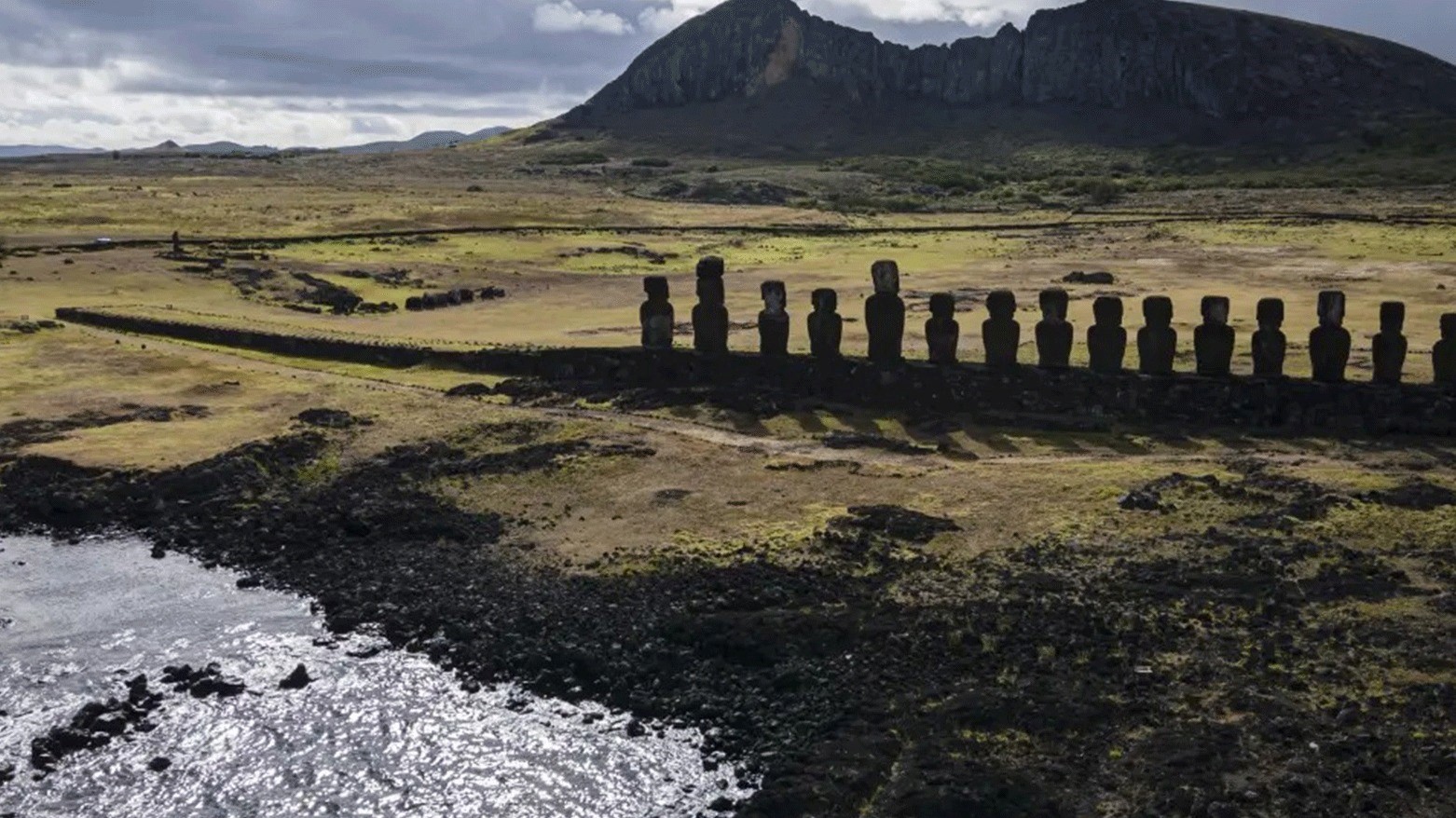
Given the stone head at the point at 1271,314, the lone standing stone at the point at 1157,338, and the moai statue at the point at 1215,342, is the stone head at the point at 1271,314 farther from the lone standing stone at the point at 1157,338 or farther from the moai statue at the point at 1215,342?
the lone standing stone at the point at 1157,338

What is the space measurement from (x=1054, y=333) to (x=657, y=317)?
9224 millimetres

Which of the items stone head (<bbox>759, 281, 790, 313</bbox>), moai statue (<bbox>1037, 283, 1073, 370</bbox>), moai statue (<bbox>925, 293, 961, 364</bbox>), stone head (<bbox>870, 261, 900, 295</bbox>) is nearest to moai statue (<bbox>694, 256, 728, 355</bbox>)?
stone head (<bbox>759, 281, 790, 313</bbox>)

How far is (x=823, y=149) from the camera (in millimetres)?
182625

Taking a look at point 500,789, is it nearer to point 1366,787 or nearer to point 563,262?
point 1366,787

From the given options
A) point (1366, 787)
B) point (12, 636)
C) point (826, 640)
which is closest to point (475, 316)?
point (12, 636)

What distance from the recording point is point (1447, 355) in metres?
26.8

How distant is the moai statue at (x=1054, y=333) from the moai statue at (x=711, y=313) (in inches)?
282

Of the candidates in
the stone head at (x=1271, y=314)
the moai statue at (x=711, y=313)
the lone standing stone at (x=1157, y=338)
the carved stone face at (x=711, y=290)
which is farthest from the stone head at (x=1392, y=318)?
the carved stone face at (x=711, y=290)

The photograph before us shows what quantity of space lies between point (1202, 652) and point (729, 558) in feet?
22.9

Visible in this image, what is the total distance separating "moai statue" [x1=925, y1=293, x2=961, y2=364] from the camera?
29500 millimetres

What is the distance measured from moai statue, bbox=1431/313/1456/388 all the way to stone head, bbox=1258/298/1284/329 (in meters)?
2.88

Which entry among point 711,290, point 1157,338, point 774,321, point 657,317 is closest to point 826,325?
point 774,321

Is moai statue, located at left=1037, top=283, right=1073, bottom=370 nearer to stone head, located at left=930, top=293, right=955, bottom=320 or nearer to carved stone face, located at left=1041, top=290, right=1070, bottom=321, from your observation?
carved stone face, located at left=1041, top=290, right=1070, bottom=321

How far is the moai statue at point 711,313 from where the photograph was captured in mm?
31734
